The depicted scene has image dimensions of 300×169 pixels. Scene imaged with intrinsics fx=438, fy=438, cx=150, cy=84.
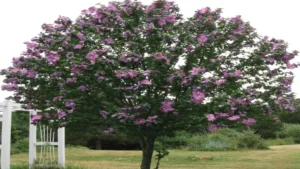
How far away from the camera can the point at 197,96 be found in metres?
5.73

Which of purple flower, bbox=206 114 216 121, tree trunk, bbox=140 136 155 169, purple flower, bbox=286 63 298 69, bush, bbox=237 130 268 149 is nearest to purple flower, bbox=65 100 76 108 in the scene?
tree trunk, bbox=140 136 155 169

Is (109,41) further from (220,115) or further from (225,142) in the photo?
(225,142)

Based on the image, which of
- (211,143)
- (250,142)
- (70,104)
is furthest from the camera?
(250,142)

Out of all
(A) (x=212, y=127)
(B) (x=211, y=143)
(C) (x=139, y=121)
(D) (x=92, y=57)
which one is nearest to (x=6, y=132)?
(D) (x=92, y=57)

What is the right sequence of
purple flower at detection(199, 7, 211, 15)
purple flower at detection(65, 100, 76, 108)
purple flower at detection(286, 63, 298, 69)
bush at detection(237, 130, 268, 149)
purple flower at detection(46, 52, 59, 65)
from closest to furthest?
purple flower at detection(65, 100, 76, 108)
purple flower at detection(46, 52, 59, 65)
purple flower at detection(199, 7, 211, 15)
purple flower at detection(286, 63, 298, 69)
bush at detection(237, 130, 268, 149)

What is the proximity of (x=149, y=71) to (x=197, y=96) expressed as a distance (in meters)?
0.71

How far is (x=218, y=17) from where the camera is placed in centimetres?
700

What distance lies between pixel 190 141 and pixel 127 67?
12.8m

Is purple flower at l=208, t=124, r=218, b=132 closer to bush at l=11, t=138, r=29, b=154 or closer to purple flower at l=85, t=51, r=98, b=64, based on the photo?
purple flower at l=85, t=51, r=98, b=64

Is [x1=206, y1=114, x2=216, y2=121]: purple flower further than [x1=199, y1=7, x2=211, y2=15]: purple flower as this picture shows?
No

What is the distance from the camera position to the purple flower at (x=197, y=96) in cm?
570

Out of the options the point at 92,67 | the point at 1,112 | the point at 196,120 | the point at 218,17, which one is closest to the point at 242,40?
the point at 218,17

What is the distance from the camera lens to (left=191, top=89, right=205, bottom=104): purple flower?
5695 mm

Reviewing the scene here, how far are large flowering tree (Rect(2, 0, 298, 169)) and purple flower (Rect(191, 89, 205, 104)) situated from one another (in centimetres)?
2
